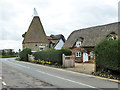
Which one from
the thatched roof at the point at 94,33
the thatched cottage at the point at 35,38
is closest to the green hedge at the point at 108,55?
the thatched roof at the point at 94,33

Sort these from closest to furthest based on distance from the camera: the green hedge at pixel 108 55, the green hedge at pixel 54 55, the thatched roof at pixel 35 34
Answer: the green hedge at pixel 108 55, the green hedge at pixel 54 55, the thatched roof at pixel 35 34

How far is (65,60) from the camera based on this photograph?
21812mm

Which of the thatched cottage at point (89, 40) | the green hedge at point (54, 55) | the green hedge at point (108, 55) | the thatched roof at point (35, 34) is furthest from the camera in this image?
the thatched roof at point (35, 34)

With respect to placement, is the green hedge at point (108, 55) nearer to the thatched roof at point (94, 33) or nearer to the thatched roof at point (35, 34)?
the thatched roof at point (94, 33)

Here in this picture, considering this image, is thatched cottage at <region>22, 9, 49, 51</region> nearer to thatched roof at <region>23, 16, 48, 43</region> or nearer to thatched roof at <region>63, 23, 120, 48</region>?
thatched roof at <region>23, 16, 48, 43</region>

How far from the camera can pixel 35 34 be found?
2024 inches

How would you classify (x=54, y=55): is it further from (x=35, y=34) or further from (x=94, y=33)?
(x=35, y=34)

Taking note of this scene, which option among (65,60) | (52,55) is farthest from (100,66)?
(52,55)

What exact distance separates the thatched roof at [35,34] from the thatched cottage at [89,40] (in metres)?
15.8

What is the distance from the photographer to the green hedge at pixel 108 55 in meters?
12.6

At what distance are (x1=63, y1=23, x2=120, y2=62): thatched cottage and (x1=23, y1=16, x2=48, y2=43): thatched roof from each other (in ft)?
51.9

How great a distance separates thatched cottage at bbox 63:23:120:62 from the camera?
32531mm

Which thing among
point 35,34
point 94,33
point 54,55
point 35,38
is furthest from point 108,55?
point 35,34

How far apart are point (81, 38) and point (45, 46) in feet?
61.5
